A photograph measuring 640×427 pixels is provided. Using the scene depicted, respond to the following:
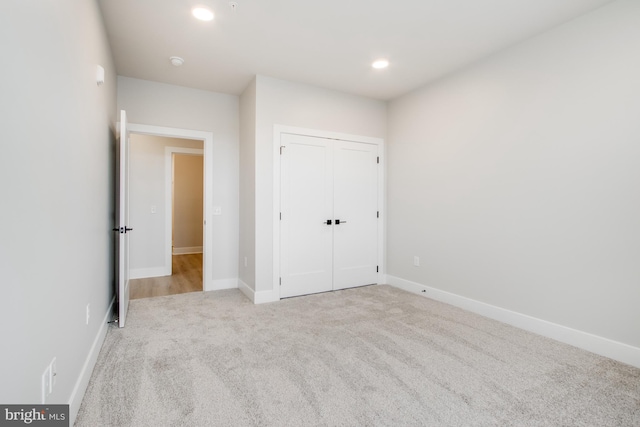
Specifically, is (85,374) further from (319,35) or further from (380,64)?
(380,64)

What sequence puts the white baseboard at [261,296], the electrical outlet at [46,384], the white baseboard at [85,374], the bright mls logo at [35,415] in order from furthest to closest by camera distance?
the white baseboard at [261,296]
the white baseboard at [85,374]
the electrical outlet at [46,384]
the bright mls logo at [35,415]

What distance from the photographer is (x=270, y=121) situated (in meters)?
3.72

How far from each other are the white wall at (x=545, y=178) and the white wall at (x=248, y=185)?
7.03 ft

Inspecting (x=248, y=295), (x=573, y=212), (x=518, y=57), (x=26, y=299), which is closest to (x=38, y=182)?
(x=26, y=299)

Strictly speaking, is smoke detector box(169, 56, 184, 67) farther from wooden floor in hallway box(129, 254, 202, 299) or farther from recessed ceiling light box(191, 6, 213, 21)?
wooden floor in hallway box(129, 254, 202, 299)

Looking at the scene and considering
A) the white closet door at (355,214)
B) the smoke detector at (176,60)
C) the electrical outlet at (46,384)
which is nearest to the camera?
the electrical outlet at (46,384)

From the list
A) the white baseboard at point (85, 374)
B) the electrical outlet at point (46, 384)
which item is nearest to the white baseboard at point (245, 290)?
the white baseboard at point (85, 374)

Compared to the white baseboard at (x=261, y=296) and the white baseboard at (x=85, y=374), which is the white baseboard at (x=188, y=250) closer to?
the white baseboard at (x=261, y=296)

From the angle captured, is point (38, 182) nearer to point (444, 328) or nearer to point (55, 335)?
point (55, 335)

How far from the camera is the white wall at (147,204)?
4750mm

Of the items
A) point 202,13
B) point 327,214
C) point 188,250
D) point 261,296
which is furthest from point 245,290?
point 188,250

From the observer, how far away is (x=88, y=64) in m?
A: 2.07

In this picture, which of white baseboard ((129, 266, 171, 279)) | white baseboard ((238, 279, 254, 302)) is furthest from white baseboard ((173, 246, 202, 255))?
white baseboard ((238, 279, 254, 302))

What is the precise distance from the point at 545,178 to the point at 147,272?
210 inches
